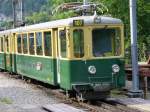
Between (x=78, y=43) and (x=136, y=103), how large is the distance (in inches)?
93.4

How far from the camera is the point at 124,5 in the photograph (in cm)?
2766

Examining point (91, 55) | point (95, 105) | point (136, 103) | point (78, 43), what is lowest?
point (95, 105)

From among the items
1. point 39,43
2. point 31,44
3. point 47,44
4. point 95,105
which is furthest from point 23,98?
point 31,44

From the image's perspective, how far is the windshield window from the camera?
15000 millimetres

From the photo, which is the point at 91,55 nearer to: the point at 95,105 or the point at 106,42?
the point at 106,42

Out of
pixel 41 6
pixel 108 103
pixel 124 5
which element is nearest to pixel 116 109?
pixel 108 103

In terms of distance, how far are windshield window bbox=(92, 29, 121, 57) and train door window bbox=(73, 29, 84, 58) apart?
13.4 inches

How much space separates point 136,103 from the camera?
14078mm

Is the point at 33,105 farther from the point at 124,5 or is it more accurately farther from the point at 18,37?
the point at 124,5

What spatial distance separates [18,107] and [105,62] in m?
2.73

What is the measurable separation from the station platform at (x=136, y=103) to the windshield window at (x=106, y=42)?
1.32 m

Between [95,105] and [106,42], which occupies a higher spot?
[106,42]

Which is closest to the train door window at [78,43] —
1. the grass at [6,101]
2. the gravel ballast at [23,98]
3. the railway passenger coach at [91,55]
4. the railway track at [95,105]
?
the railway passenger coach at [91,55]

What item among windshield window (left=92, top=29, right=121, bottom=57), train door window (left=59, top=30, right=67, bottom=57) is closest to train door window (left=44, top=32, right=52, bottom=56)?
train door window (left=59, top=30, right=67, bottom=57)
